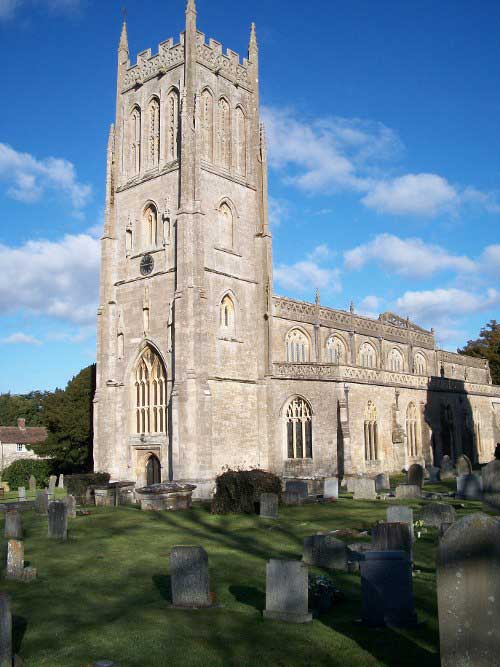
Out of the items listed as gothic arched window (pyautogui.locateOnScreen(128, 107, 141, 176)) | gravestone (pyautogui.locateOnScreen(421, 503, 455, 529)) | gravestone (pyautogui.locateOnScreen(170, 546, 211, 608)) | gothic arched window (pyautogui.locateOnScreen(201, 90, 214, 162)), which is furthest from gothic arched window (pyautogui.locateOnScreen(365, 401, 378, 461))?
gravestone (pyautogui.locateOnScreen(170, 546, 211, 608))

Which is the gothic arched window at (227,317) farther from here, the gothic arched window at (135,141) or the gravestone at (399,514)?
the gravestone at (399,514)

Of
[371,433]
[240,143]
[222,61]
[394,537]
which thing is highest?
[222,61]

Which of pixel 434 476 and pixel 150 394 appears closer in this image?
pixel 434 476

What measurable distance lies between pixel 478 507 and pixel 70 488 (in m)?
15.5

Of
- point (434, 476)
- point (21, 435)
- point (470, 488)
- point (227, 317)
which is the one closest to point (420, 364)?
point (434, 476)

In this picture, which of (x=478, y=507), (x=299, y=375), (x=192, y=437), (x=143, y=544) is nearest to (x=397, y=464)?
(x=299, y=375)

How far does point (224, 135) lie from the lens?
115 ft

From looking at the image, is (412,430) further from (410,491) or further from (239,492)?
(239,492)

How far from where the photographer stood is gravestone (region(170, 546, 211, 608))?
1009cm

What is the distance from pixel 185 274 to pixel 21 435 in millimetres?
36543

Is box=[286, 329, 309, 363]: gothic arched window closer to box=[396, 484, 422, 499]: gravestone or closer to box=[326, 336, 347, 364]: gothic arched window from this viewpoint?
box=[326, 336, 347, 364]: gothic arched window

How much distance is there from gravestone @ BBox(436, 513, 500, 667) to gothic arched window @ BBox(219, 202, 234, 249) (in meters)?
27.7

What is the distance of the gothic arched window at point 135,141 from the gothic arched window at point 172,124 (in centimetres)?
236

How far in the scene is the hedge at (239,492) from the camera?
2119 cm
